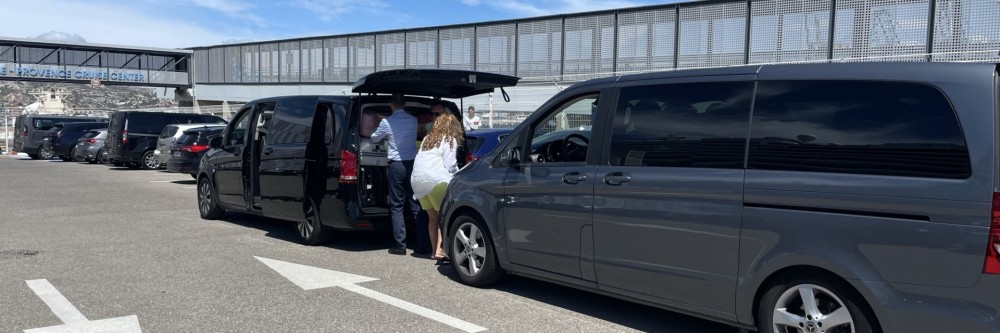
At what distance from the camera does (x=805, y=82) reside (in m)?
4.16

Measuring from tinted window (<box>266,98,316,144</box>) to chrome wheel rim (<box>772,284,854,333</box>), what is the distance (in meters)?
5.28

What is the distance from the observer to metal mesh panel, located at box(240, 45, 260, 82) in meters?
41.8

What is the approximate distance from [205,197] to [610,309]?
6951 millimetres

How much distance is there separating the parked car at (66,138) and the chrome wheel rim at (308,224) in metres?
21.4

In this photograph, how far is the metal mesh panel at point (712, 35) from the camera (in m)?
21.3

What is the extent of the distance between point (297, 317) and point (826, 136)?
360cm

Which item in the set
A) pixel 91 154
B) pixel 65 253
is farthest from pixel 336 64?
pixel 65 253

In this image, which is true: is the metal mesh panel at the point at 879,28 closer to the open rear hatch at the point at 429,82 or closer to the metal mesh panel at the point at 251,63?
the open rear hatch at the point at 429,82

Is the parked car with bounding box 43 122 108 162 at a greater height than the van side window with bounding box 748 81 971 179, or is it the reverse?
the van side window with bounding box 748 81 971 179

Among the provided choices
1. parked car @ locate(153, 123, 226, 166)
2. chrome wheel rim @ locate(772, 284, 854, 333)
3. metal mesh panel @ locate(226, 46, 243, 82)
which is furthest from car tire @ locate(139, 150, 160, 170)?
metal mesh panel @ locate(226, 46, 243, 82)

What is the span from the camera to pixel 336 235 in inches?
340

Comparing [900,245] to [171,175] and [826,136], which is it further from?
[171,175]

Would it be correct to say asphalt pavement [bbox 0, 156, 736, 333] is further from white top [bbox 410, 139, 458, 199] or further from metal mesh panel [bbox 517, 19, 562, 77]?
metal mesh panel [bbox 517, 19, 562, 77]

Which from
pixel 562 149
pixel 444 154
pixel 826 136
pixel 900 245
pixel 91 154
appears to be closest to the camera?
pixel 900 245
